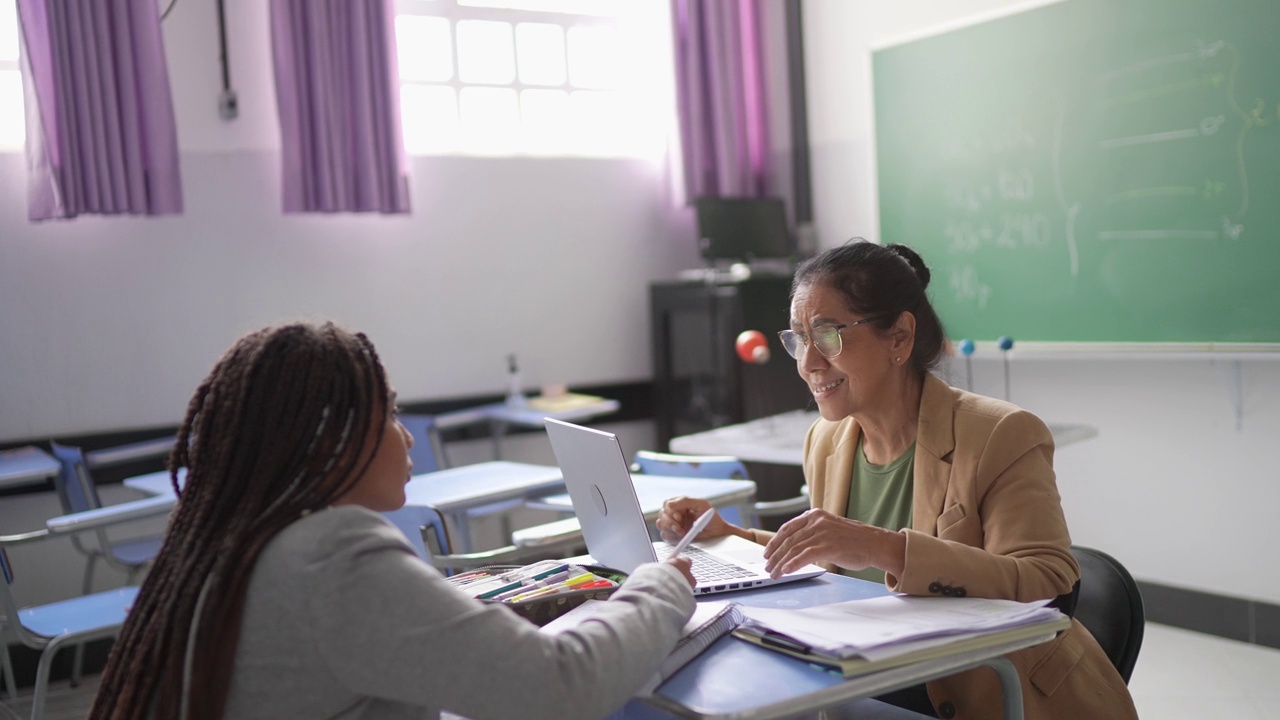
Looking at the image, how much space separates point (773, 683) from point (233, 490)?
2.12ft

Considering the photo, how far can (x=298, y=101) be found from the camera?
433 cm

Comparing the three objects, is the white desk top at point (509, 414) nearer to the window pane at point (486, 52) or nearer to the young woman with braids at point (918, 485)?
the window pane at point (486, 52)

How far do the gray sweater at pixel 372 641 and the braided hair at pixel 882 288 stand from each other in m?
1.02

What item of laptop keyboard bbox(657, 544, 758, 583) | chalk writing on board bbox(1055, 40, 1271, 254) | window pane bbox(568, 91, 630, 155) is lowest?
laptop keyboard bbox(657, 544, 758, 583)

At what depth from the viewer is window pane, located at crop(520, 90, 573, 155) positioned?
5.00m

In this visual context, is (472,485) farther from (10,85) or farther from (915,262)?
(10,85)

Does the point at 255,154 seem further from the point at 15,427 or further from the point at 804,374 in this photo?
the point at 804,374

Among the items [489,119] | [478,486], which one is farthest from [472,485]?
[489,119]

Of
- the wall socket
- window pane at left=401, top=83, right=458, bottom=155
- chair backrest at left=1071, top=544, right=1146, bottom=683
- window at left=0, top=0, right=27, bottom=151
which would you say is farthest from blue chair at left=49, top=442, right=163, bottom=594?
chair backrest at left=1071, top=544, right=1146, bottom=683

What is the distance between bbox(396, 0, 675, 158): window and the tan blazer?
3441mm

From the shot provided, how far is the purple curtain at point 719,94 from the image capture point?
5188 millimetres

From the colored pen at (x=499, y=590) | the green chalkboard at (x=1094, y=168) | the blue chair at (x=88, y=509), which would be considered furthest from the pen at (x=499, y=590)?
the green chalkboard at (x=1094, y=168)

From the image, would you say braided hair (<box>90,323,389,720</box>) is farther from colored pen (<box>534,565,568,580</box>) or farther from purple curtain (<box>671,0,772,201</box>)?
purple curtain (<box>671,0,772,201</box>)

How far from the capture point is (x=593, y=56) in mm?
5172
